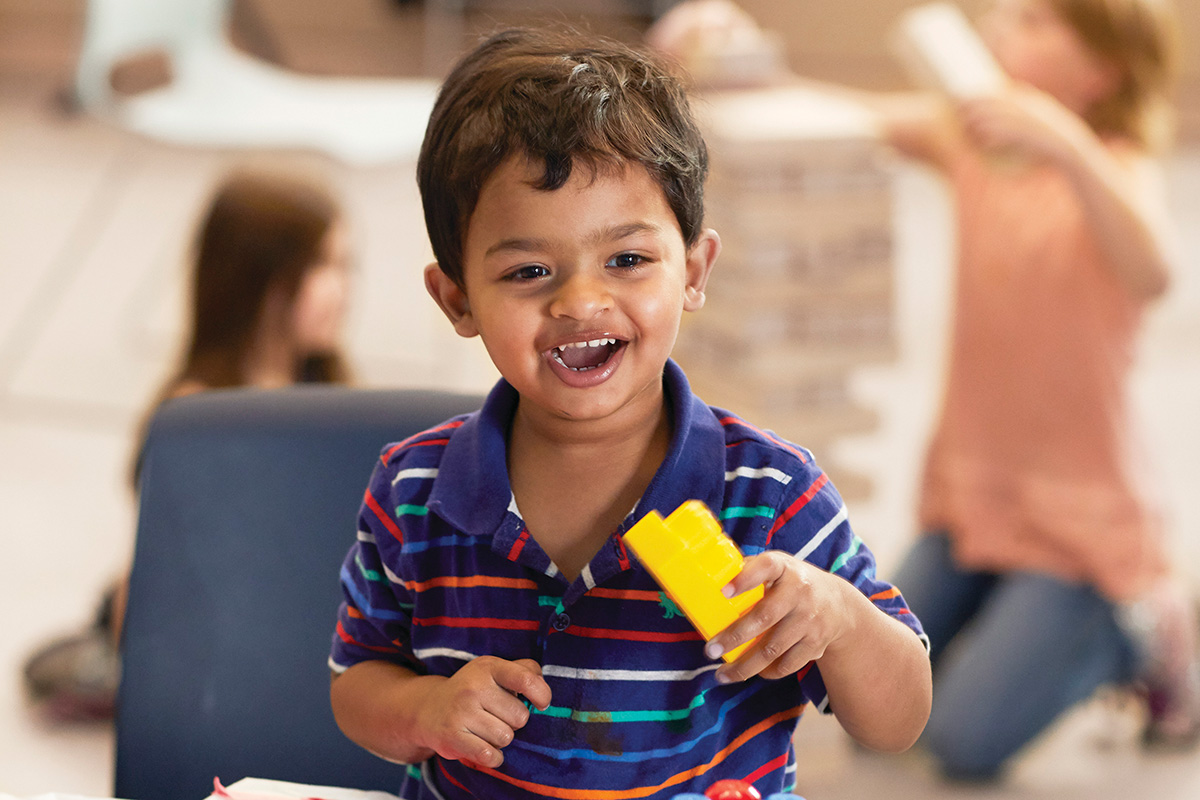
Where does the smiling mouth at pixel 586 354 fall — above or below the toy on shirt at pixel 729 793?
above

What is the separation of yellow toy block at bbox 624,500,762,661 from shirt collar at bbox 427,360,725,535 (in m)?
0.11

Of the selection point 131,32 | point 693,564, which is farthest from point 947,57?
point 131,32

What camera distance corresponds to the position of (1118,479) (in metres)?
1.78

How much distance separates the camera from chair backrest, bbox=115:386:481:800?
3.10 feet

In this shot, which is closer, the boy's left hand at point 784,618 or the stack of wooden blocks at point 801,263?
the boy's left hand at point 784,618

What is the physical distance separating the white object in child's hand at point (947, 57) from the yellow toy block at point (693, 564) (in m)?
1.25

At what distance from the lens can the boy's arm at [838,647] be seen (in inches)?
23.7

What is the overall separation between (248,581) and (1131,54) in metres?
1.35

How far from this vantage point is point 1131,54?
1.75 m

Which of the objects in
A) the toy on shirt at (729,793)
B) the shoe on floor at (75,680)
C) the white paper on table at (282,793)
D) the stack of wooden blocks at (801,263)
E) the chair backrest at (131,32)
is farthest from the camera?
the chair backrest at (131,32)

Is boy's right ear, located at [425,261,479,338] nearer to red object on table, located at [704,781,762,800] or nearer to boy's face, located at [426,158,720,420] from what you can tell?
boy's face, located at [426,158,720,420]

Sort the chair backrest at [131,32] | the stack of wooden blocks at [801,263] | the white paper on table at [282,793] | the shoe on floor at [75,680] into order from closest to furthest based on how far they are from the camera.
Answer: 1. the white paper on table at [282,793]
2. the stack of wooden blocks at [801,263]
3. the shoe on floor at [75,680]
4. the chair backrest at [131,32]

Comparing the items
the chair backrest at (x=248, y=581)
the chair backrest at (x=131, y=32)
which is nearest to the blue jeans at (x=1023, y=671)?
the chair backrest at (x=248, y=581)

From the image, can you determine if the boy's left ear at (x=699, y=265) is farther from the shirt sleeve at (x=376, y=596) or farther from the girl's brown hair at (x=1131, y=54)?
the girl's brown hair at (x=1131, y=54)
